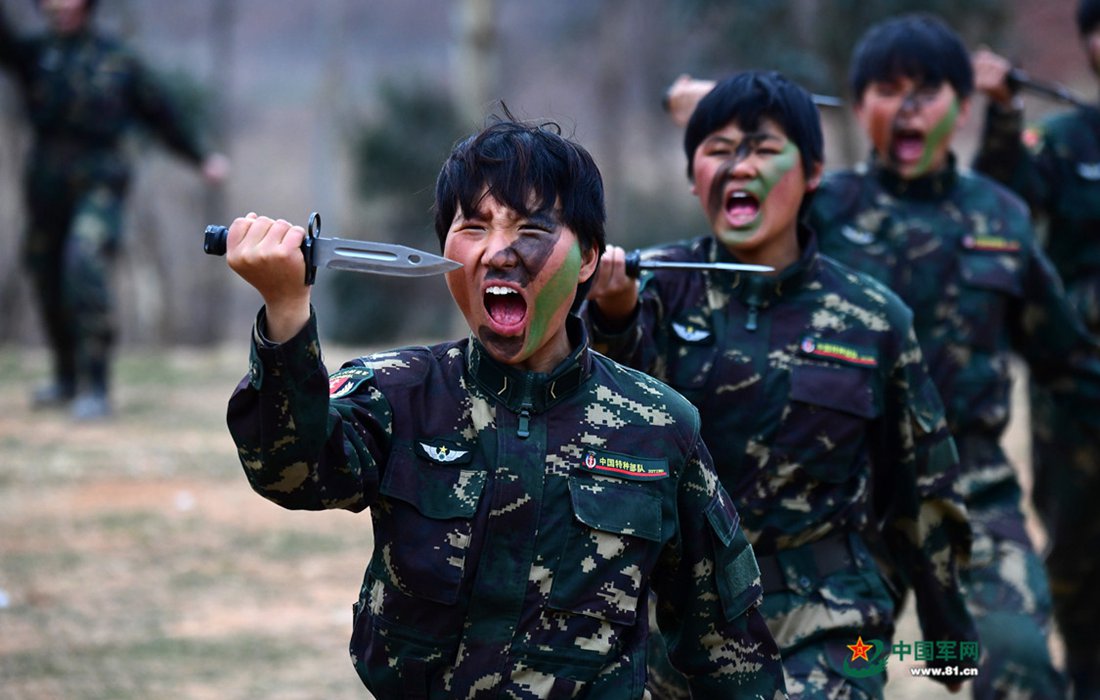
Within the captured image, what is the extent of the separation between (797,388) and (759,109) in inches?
30.8

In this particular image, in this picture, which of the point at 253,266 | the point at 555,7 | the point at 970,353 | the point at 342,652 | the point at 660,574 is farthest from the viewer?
the point at 555,7

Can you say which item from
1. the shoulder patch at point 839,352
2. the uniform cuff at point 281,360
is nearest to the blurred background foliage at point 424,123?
the shoulder patch at point 839,352

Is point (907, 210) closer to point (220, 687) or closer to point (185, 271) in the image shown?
point (220, 687)

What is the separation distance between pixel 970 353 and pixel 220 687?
3.02 metres

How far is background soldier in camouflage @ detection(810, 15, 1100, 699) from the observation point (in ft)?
18.5

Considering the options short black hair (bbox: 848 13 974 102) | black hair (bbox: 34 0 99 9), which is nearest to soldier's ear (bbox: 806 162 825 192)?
short black hair (bbox: 848 13 974 102)

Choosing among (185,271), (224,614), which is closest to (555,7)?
(185,271)

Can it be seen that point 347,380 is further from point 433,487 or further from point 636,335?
point 636,335

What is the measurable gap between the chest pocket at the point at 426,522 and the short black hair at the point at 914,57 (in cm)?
307

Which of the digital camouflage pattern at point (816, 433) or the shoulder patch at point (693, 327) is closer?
the digital camouflage pattern at point (816, 433)

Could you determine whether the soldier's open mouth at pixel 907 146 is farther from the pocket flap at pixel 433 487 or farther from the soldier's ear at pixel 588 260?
the pocket flap at pixel 433 487

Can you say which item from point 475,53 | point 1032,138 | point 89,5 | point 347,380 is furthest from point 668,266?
point 475,53

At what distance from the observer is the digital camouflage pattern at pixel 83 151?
11.0 m

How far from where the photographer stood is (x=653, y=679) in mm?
4508
